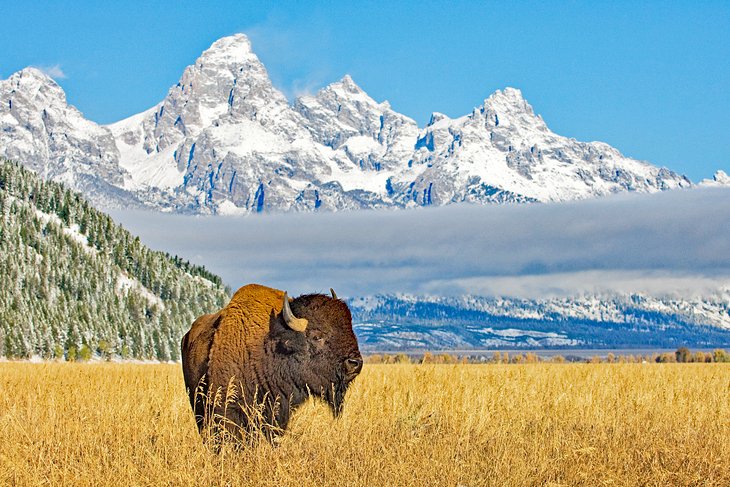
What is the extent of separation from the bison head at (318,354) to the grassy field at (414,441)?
26.5 inches

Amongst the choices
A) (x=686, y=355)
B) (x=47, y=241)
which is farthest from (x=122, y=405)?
(x=47, y=241)

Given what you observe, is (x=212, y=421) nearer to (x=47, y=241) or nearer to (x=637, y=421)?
(x=637, y=421)

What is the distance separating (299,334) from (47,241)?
16386 cm

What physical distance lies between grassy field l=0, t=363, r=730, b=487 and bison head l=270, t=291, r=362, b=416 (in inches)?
26.5

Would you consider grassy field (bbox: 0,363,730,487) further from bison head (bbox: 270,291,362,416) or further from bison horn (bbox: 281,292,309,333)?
bison horn (bbox: 281,292,309,333)

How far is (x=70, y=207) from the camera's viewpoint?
7151 inches

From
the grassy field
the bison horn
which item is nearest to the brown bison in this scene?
the bison horn

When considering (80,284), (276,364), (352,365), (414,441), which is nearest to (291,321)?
(276,364)

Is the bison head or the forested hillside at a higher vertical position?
the forested hillside

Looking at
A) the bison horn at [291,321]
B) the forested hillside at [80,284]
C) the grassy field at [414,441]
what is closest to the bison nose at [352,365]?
the bison horn at [291,321]

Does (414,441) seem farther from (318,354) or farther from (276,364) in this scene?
(276,364)

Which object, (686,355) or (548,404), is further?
(686,355)

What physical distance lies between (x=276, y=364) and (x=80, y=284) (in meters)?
150

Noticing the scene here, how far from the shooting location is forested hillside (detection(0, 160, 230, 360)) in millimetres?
125625
